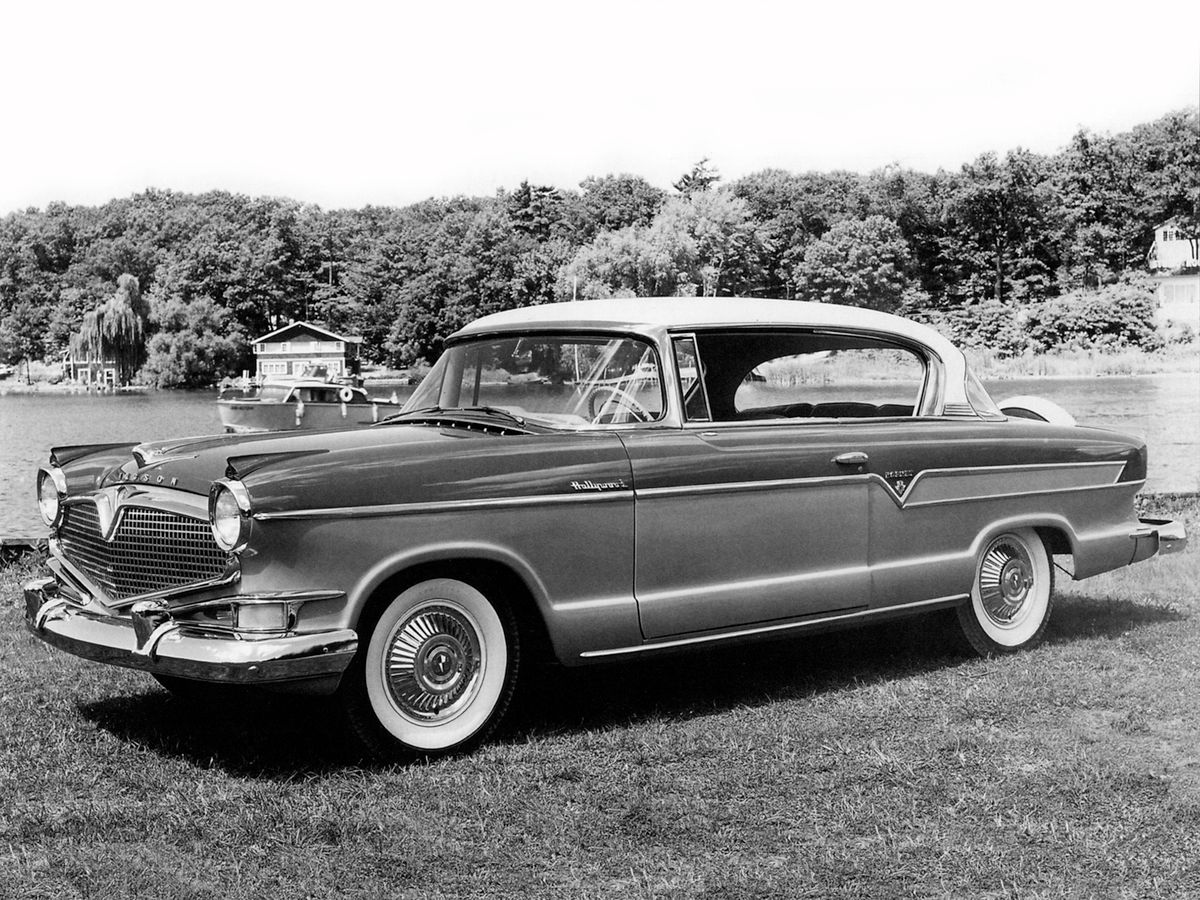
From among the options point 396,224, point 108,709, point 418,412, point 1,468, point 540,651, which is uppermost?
point 396,224

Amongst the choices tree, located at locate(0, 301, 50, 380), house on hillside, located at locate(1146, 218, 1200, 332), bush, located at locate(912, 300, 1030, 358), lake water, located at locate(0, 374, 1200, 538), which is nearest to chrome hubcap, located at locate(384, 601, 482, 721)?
lake water, located at locate(0, 374, 1200, 538)

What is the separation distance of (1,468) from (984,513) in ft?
135

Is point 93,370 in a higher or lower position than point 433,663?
lower

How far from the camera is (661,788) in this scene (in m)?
4.83

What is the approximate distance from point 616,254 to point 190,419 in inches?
1581

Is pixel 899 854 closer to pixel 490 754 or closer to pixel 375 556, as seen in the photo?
pixel 490 754

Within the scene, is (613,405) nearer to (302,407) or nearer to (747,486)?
(747,486)

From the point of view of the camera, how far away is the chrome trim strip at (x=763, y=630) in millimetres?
5508

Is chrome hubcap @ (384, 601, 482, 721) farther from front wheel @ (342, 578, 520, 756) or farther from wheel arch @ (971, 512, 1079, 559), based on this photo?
wheel arch @ (971, 512, 1079, 559)

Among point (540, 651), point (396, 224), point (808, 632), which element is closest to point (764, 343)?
point (808, 632)

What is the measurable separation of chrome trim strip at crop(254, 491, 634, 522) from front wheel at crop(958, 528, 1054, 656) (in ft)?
7.54

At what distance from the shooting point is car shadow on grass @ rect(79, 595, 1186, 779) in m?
5.32

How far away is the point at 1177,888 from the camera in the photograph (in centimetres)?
386

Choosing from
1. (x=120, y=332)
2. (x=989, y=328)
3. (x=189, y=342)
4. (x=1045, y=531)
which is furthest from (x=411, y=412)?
(x=189, y=342)
